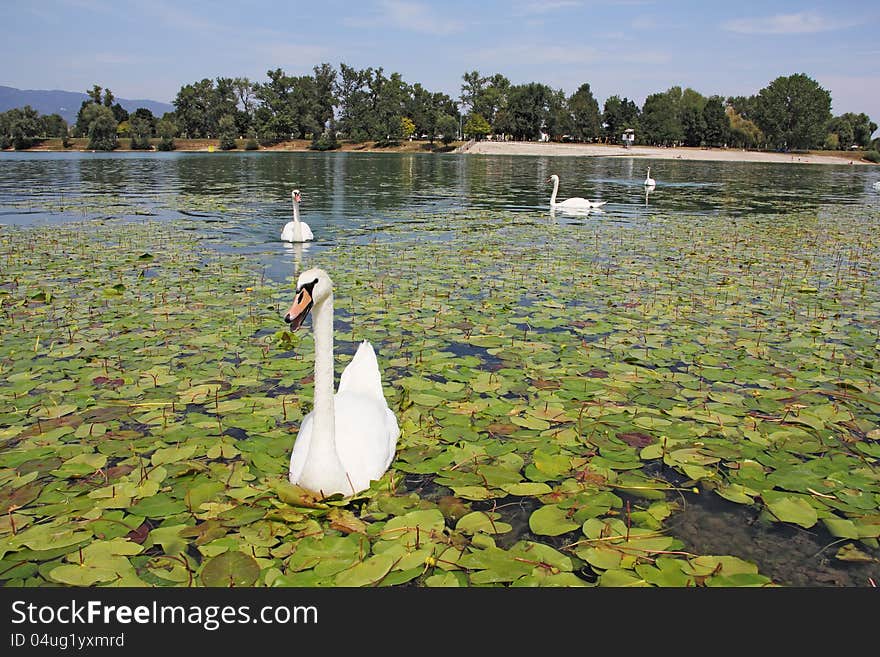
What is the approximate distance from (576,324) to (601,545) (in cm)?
465

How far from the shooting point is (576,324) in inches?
324

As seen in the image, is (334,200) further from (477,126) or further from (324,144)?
(477,126)

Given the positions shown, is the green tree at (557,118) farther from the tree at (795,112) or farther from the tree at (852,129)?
the tree at (852,129)

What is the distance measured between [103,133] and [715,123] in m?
110

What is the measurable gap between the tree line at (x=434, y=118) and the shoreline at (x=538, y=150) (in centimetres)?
244

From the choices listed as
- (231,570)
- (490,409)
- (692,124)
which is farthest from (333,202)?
(692,124)

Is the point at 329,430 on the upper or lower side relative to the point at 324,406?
lower

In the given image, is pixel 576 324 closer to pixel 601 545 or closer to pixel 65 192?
pixel 601 545

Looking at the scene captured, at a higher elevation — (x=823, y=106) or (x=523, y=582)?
(x=823, y=106)

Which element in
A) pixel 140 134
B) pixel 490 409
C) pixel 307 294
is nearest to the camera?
pixel 307 294

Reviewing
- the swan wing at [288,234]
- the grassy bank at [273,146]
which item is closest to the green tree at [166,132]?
the grassy bank at [273,146]

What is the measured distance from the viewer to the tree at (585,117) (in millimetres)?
125062

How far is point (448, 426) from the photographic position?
5387mm
